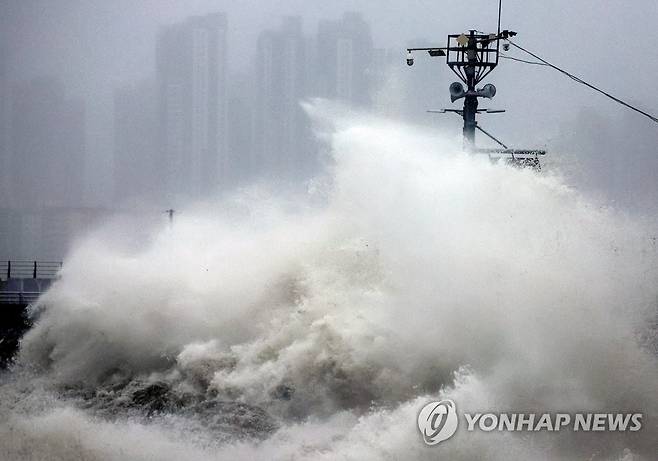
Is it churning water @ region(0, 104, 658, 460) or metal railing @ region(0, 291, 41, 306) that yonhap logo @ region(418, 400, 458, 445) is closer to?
churning water @ region(0, 104, 658, 460)

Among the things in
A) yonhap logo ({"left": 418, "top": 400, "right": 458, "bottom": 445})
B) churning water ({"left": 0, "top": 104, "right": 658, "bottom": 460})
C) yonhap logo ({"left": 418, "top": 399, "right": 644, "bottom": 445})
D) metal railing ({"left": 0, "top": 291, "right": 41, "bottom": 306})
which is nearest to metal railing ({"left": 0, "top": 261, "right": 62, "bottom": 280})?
metal railing ({"left": 0, "top": 291, "right": 41, "bottom": 306})

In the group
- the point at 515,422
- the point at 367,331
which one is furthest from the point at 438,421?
the point at 367,331

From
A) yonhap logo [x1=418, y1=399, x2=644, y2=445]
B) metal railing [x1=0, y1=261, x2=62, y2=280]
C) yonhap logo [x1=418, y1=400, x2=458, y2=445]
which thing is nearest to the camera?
yonhap logo [x1=418, y1=400, x2=458, y2=445]

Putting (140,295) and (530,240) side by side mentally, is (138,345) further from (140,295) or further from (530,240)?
(530,240)

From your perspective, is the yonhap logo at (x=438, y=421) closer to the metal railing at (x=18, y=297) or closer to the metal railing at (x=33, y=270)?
the metal railing at (x=18, y=297)

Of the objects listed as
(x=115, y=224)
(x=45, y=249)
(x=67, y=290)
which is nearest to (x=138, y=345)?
(x=67, y=290)

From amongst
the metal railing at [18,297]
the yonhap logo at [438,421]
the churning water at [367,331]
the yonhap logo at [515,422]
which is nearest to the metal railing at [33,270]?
the metal railing at [18,297]
